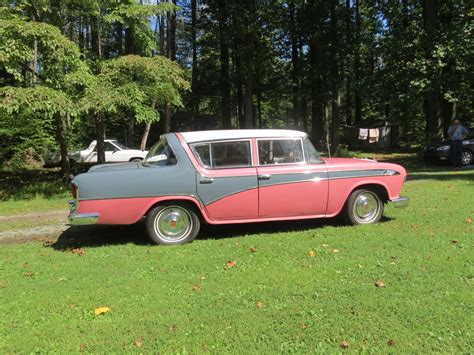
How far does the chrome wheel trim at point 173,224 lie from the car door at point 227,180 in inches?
13.8

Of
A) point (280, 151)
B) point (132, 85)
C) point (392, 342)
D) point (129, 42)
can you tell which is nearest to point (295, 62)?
point (129, 42)

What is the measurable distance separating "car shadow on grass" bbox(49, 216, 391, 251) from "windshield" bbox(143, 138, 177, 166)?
118cm

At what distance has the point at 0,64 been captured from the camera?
1134cm

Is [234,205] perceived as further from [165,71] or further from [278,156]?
[165,71]

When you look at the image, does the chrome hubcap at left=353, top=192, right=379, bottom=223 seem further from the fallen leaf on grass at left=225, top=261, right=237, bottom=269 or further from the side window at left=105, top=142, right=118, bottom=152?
the side window at left=105, top=142, right=118, bottom=152

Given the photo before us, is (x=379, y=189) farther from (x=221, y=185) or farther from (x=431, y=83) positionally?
(x=431, y=83)

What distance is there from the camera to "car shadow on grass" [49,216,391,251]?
23.2 feet

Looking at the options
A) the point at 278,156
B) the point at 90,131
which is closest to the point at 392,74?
the point at 278,156

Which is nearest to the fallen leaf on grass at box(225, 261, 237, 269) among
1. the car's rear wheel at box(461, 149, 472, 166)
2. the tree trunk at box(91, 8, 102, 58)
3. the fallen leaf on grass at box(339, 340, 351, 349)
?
the fallen leaf on grass at box(339, 340, 351, 349)

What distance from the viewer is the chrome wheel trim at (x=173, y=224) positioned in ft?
22.0

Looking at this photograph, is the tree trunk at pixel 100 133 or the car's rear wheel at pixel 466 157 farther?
the car's rear wheel at pixel 466 157

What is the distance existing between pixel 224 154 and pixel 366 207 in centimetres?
248

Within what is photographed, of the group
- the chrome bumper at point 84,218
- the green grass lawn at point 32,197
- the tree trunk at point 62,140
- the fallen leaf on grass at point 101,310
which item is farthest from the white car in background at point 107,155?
the fallen leaf on grass at point 101,310

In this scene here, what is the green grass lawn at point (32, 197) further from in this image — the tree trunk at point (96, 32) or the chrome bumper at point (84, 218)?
the chrome bumper at point (84, 218)
